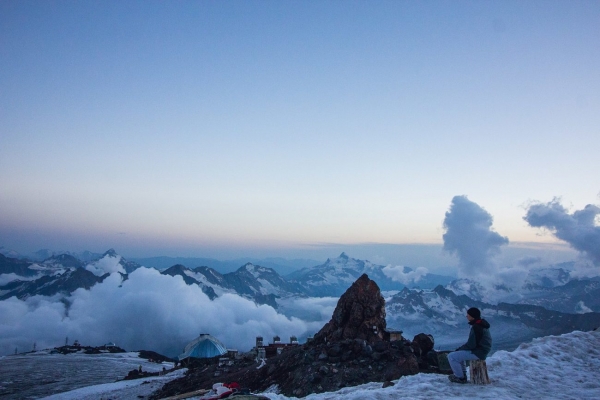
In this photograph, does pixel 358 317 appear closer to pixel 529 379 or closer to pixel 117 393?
pixel 529 379

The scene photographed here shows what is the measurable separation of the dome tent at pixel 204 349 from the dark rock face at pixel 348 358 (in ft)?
103

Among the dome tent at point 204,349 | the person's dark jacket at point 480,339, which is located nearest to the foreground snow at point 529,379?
the person's dark jacket at point 480,339

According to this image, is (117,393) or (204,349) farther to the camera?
(204,349)

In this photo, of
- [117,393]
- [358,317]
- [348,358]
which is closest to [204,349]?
[117,393]

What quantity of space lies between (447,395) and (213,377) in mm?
23812

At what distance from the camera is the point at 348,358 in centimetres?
2166

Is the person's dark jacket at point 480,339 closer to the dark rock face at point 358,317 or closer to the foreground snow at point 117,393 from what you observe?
the dark rock face at point 358,317

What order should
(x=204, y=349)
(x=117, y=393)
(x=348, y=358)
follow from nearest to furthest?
(x=348, y=358) → (x=117, y=393) → (x=204, y=349)

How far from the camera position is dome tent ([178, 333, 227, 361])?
5984 cm

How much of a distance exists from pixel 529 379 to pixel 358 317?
15.3 meters

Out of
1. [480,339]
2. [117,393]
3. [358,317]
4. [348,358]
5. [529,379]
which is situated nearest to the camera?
[480,339]

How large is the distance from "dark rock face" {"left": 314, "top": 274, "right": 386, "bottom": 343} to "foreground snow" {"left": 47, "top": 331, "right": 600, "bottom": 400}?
11044mm

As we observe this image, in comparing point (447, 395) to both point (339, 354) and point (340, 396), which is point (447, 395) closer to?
point (340, 396)

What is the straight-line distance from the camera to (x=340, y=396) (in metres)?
12.5
